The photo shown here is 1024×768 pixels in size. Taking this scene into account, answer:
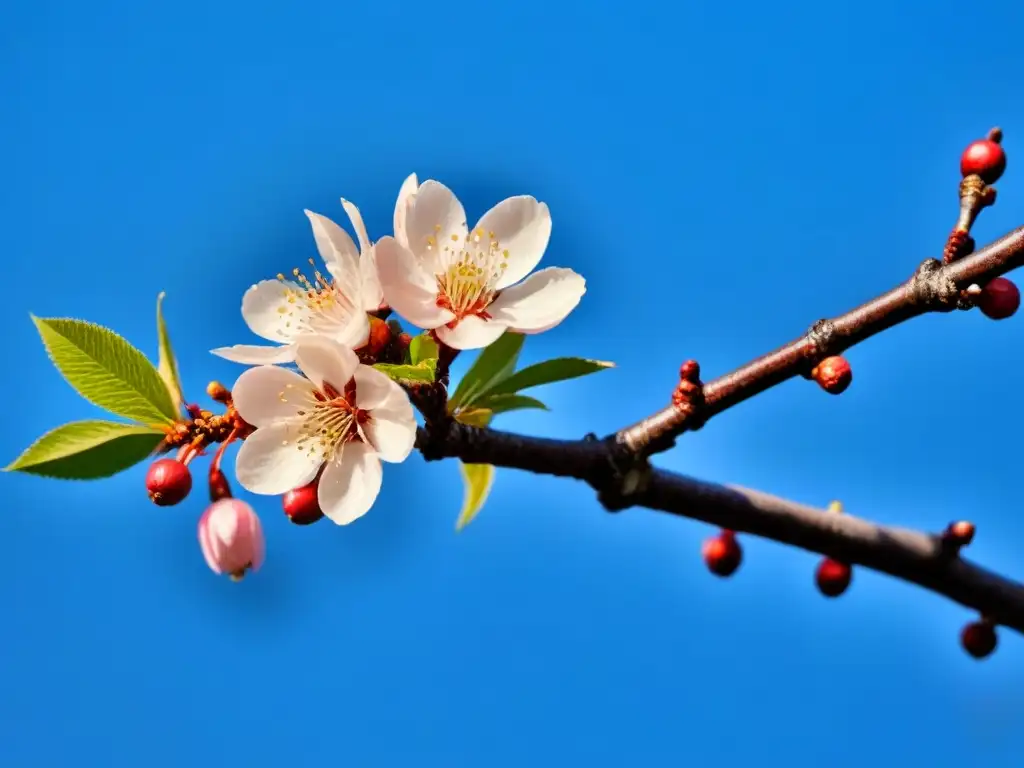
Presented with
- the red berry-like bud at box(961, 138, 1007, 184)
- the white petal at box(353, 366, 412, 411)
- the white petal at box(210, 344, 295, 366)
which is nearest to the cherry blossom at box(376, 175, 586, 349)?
the white petal at box(353, 366, 412, 411)

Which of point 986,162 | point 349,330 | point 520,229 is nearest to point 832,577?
point 986,162

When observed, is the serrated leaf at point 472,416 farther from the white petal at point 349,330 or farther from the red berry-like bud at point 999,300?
the red berry-like bud at point 999,300

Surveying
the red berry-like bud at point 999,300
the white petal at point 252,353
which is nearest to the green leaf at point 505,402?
the white petal at point 252,353

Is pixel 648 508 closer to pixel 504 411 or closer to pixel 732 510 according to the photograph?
pixel 732 510

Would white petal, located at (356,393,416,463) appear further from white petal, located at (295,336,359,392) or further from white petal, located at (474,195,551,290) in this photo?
white petal, located at (474,195,551,290)

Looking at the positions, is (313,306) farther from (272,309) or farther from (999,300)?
(999,300)
